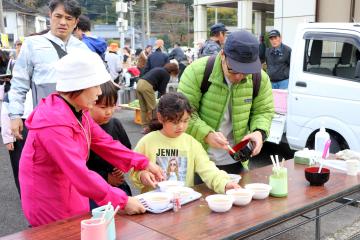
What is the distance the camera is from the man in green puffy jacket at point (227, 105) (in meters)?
2.50

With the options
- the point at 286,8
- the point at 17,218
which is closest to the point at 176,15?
the point at 286,8

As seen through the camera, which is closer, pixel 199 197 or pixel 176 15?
pixel 199 197

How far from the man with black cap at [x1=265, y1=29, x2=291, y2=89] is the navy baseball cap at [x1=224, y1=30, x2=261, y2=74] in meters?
4.44

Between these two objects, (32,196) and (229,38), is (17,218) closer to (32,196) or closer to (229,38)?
(32,196)

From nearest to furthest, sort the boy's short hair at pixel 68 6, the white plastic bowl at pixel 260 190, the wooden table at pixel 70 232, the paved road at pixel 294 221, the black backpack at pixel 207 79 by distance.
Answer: the wooden table at pixel 70 232 < the white plastic bowl at pixel 260 190 < the black backpack at pixel 207 79 < the boy's short hair at pixel 68 6 < the paved road at pixel 294 221

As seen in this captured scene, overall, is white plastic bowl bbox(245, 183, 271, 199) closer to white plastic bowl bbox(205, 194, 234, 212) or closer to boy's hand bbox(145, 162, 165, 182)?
white plastic bowl bbox(205, 194, 234, 212)

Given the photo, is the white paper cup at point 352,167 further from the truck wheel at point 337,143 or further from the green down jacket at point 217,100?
the truck wheel at point 337,143

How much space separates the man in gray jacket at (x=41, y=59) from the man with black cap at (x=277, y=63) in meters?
4.32

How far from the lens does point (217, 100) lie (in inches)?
104

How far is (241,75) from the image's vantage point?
8.14ft

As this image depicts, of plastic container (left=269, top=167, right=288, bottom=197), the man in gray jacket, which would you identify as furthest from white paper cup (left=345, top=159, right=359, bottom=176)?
the man in gray jacket

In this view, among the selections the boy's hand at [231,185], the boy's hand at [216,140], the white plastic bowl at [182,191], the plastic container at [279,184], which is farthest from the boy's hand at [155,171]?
the plastic container at [279,184]

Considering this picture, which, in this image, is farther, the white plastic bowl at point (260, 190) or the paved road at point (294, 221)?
the paved road at point (294, 221)

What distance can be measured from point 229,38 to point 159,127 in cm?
68
